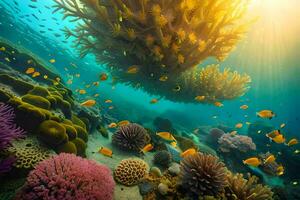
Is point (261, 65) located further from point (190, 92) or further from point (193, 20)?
point (193, 20)

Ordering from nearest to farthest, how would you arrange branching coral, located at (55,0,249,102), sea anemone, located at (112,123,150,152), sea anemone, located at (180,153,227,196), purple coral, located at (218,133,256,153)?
sea anemone, located at (180,153,227,196) → branching coral, located at (55,0,249,102) → sea anemone, located at (112,123,150,152) → purple coral, located at (218,133,256,153)

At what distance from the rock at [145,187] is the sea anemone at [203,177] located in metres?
0.77

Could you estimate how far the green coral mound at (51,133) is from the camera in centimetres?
476

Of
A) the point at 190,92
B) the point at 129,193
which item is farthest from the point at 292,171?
the point at 129,193

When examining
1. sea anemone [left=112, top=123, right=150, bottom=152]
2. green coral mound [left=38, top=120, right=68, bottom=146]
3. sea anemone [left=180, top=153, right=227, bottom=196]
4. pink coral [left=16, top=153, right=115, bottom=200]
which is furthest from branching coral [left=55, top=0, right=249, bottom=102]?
pink coral [left=16, top=153, right=115, bottom=200]

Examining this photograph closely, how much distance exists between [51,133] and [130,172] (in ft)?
7.23

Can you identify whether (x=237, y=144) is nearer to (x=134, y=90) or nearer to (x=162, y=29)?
(x=162, y=29)

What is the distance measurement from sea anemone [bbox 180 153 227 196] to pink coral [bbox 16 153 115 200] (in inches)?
69.1

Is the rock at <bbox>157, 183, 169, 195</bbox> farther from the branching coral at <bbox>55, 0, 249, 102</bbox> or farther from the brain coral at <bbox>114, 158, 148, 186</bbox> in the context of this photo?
the branching coral at <bbox>55, 0, 249, 102</bbox>

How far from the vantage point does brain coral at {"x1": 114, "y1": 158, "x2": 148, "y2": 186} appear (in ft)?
16.6

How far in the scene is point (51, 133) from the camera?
4746 mm

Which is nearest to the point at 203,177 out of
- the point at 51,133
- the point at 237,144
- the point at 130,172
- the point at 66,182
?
the point at 130,172

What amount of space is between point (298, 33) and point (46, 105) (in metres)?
25.0

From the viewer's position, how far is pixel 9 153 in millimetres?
3984
